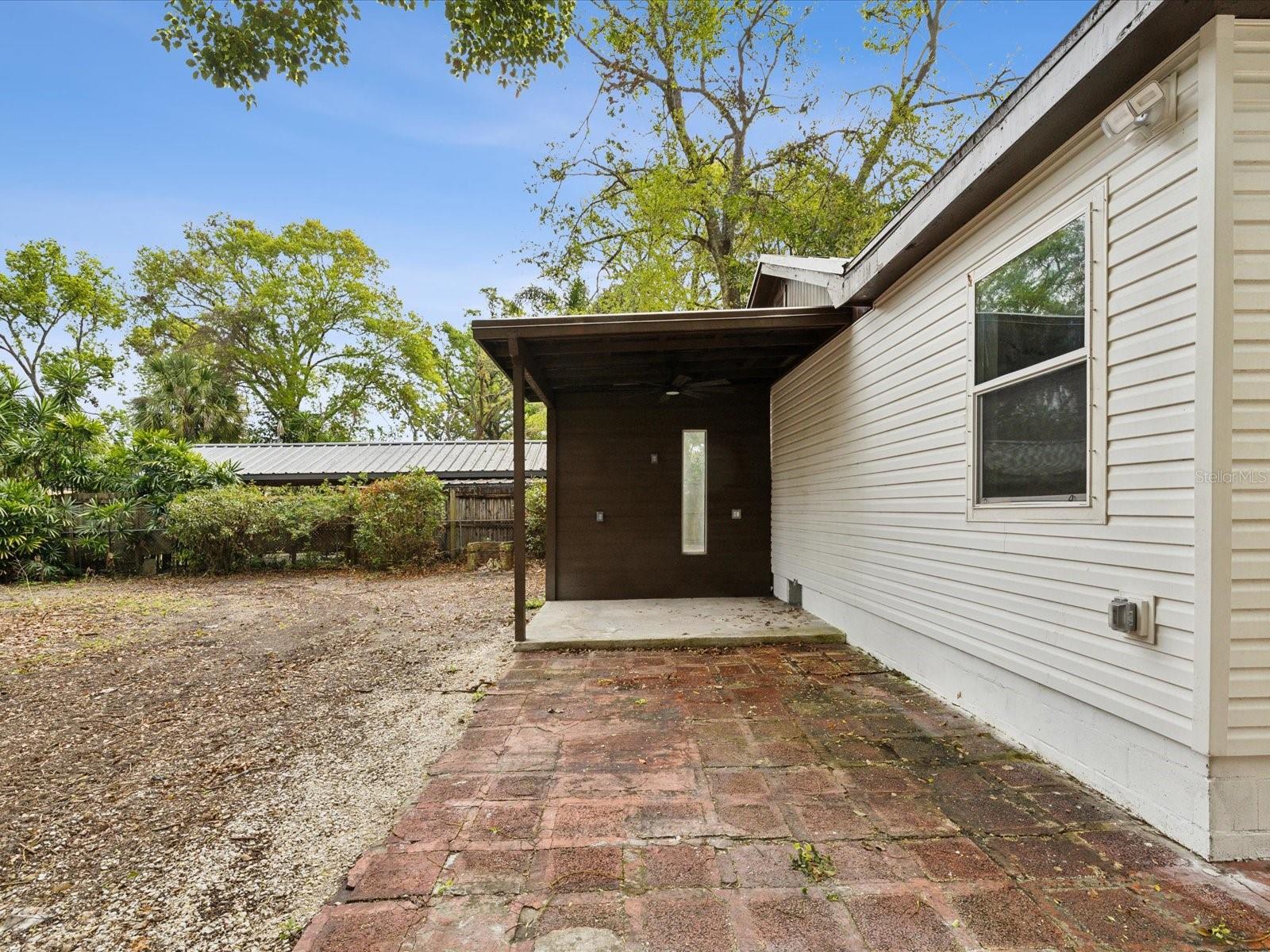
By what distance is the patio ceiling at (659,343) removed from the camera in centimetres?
468

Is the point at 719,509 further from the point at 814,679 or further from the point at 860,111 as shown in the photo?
the point at 860,111

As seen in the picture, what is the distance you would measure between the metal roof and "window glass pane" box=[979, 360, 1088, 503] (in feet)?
35.2

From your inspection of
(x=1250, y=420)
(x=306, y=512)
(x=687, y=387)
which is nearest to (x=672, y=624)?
(x=687, y=387)

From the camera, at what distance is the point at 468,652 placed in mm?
5059

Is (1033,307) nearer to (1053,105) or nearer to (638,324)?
(1053,105)

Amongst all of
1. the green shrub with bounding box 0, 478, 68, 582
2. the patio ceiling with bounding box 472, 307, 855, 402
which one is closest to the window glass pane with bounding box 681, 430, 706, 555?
the patio ceiling with bounding box 472, 307, 855, 402

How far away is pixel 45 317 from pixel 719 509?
2631 centimetres

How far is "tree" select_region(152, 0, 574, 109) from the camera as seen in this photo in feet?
14.4

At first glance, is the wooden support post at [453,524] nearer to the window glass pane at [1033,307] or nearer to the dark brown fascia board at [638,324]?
the dark brown fascia board at [638,324]

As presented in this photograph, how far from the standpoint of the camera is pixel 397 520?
10688mm

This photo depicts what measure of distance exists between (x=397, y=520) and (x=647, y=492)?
5658mm

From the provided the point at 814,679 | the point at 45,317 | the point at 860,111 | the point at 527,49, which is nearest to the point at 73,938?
the point at 814,679

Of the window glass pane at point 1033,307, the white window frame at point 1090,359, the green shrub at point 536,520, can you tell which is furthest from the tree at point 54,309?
the white window frame at point 1090,359

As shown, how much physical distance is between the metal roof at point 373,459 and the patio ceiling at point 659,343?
23.7 feet
